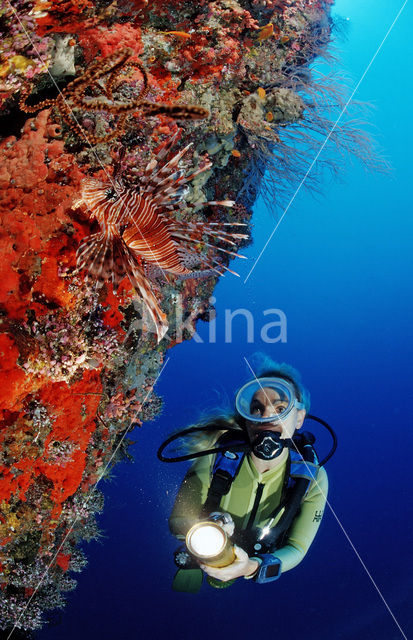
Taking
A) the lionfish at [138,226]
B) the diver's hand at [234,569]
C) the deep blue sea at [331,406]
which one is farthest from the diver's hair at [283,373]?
the diver's hand at [234,569]

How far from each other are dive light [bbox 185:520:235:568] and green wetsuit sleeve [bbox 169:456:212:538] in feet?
1.70

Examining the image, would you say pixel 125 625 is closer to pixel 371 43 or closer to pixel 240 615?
pixel 240 615

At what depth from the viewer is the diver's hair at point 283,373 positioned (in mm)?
3121

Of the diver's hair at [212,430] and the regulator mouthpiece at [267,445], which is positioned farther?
the diver's hair at [212,430]

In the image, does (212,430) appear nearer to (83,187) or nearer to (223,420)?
(223,420)

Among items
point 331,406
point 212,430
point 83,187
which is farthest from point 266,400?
point 331,406

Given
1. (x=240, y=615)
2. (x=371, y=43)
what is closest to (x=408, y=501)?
(x=240, y=615)

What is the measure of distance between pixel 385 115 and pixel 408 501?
50.4 meters

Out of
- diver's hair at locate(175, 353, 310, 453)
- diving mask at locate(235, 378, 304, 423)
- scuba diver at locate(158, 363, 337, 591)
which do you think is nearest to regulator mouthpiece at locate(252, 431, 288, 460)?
scuba diver at locate(158, 363, 337, 591)

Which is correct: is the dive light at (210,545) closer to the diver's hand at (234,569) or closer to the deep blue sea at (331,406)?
the diver's hand at (234,569)

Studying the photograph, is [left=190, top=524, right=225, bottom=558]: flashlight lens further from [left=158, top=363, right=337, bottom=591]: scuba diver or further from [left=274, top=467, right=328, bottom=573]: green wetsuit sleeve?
[left=274, top=467, right=328, bottom=573]: green wetsuit sleeve

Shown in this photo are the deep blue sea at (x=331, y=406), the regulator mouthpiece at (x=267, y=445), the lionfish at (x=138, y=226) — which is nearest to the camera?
the lionfish at (x=138, y=226)

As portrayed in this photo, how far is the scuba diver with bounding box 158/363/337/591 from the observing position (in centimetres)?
269

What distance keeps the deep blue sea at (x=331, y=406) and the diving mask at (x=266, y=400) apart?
29 centimetres
